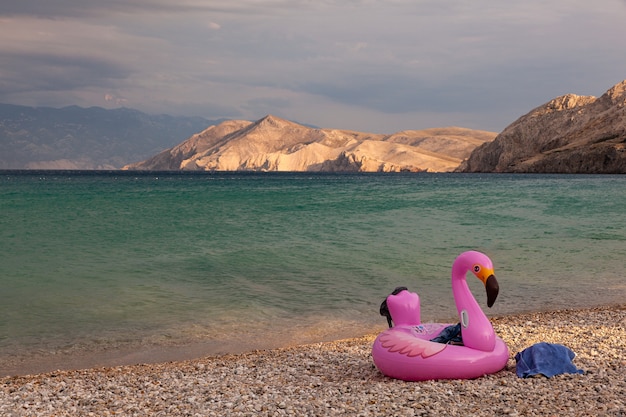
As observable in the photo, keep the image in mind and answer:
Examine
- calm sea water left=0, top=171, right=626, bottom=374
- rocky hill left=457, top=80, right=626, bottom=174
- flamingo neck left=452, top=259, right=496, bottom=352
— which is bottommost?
calm sea water left=0, top=171, right=626, bottom=374

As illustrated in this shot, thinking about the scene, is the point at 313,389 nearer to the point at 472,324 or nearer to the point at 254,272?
the point at 472,324

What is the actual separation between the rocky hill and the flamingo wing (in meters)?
127

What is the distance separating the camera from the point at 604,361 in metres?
9.05

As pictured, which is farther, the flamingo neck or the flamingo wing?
the flamingo neck

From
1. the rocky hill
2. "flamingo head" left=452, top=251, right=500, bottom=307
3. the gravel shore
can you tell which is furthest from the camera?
the rocky hill

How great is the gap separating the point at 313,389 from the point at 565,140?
507ft

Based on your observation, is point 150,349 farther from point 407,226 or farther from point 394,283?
point 407,226

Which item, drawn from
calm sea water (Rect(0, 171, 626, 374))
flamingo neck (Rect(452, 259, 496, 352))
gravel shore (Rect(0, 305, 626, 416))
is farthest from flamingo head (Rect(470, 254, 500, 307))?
calm sea water (Rect(0, 171, 626, 374))

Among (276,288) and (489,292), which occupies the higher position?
(489,292)

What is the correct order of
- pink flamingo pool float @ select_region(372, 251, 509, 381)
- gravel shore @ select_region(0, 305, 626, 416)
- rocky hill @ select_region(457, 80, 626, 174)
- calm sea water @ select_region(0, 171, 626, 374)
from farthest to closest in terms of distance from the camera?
rocky hill @ select_region(457, 80, 626, 174) < calm sea water @ select_region(0, 171, 626, 374) < pink flamingo pool float @ select_region(372, 251, 509, 381) < gravel shore @ select_region(0, 305, 626, 416)

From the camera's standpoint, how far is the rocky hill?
130 metres

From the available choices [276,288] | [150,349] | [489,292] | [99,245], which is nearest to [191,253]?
[99,245]

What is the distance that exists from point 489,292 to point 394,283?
33.4 ft

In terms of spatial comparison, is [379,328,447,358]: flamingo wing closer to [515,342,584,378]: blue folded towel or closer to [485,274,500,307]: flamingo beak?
[485,274,500,307]: flamingo beak
